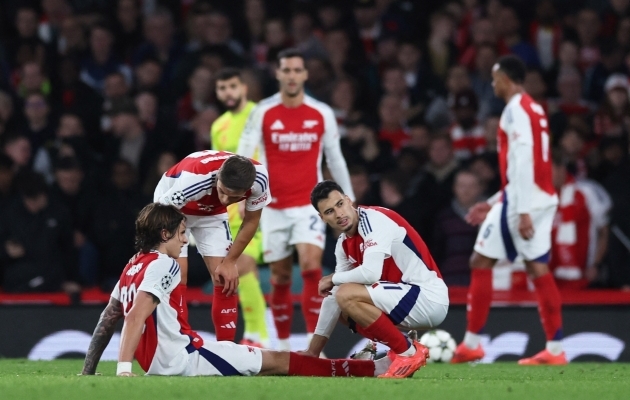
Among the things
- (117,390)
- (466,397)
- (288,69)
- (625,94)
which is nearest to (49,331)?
(288,69)

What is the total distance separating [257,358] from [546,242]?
10.5 ft

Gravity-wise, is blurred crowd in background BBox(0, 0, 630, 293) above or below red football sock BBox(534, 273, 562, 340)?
above

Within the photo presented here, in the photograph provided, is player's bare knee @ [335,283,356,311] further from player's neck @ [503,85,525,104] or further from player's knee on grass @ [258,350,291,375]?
player's neck @ [503,85,525,104]

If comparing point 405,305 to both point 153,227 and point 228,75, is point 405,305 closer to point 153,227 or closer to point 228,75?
point 153,227

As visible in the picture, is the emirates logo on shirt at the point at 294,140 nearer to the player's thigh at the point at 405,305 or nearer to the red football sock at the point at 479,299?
the red football sock at the point at 479,299

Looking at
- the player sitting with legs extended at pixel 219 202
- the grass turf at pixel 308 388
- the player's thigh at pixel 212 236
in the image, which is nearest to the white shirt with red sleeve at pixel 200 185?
the player sitting with legs extended at pixel 219 202

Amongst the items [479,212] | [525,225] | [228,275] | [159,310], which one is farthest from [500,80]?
[159,310]

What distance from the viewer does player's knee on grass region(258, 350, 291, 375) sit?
6898 millimetres

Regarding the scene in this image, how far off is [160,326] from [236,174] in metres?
1.05

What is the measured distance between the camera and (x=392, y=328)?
7.07 meters

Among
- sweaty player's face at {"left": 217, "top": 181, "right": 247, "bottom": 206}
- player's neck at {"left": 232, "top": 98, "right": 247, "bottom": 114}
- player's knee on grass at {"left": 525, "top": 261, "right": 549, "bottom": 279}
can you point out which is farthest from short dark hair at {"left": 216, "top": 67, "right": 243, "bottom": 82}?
player's knee on grass at {"left": 525, "top": 261, "right": 549, "bottom": 279}

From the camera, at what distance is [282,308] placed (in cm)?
926

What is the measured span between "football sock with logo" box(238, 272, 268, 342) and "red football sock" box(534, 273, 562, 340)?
7.01 ft

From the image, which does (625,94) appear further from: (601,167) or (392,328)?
(392,328)
